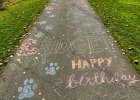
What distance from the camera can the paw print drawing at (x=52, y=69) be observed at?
7.38 m

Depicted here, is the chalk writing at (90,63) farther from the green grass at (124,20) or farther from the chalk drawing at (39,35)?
the chalk drawing at (39,35)

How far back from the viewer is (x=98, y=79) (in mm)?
6965

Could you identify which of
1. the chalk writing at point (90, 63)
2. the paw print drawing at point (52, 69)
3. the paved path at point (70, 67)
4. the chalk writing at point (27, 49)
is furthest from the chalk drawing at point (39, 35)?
the chalk writing at point (90, 63)

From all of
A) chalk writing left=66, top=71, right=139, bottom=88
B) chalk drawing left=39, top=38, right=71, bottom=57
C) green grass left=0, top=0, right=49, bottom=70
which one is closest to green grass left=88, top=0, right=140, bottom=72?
chalk writing left=66, top=71, right=139, bottom=88

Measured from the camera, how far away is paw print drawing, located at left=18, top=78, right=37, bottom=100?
6.61 meters

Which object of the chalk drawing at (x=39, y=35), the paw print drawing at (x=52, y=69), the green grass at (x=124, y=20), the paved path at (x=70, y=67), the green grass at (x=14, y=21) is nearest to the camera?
the paved path at (x=70, y=67)

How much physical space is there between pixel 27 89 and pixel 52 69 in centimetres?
103

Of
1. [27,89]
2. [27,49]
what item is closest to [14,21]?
[27,49]

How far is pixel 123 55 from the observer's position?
7883 millimetres

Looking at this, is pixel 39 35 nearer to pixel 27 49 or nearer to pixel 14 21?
pixel 27 49

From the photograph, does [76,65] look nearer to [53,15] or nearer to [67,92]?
[67,92]

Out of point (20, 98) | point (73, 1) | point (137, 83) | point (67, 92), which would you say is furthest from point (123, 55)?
point (73, 1)

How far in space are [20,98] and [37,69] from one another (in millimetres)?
1240

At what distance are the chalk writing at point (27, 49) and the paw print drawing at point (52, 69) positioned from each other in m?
1.01
